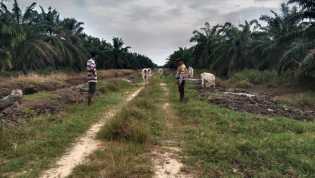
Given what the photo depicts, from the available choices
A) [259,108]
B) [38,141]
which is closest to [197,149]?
[38,141]

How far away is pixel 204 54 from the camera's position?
48.3 meters

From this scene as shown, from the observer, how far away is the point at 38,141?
20.9ft

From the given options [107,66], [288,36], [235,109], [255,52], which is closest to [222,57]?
[255,52]

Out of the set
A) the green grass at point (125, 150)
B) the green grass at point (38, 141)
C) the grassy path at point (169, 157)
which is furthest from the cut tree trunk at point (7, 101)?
the grassy path at point (169, 157)

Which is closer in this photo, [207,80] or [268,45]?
[207,80]

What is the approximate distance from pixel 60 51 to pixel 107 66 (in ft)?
89.8

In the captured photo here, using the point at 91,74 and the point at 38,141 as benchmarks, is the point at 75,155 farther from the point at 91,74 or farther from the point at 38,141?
the point at 91,74

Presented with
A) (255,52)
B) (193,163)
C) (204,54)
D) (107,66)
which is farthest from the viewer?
(107,66)

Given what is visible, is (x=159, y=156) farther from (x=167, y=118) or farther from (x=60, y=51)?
(x=60, y=51)

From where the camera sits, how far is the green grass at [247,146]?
5.16 m

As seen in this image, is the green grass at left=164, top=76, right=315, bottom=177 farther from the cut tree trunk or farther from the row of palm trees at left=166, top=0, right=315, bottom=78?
the row of palm trees at left=166, top=0, right=315, bottom=78

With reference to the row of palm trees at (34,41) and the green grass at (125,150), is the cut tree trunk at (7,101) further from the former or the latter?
the row of palm trees at (34,41)

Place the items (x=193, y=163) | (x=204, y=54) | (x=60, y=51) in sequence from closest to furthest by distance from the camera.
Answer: (x=193, y=163)
(x=60, y=51)
(x=204, y=54)

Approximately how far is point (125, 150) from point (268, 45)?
1081 inches
